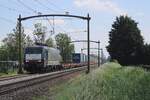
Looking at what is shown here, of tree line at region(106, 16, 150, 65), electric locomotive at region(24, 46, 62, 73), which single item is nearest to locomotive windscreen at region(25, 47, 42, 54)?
electric locomotive at region(24, 46, 62, 73)

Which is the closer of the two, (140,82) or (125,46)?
(140,82)

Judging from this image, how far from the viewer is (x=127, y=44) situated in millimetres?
104375

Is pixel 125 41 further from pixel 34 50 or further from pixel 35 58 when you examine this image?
pixel 34 50

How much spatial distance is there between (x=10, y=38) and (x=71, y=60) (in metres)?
14.0

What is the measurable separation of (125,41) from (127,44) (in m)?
1.24

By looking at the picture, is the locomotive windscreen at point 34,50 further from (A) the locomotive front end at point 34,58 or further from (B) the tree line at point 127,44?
(B) the tree line at point 127,44

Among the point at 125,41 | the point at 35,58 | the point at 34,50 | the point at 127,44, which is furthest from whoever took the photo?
the point at 125,41

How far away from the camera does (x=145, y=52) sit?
98500mm

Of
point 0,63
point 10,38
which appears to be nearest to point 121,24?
Answer: point 10,38

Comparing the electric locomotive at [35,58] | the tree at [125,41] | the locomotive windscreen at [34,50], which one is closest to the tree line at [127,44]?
the tree at [125,41]

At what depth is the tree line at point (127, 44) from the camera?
9881 centimetres

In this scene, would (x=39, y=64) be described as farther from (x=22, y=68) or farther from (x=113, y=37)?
(x=113, y=37)

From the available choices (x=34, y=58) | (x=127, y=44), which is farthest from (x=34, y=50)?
(x=127, y=44)

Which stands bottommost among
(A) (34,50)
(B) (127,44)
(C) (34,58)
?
(C) (34,58)
